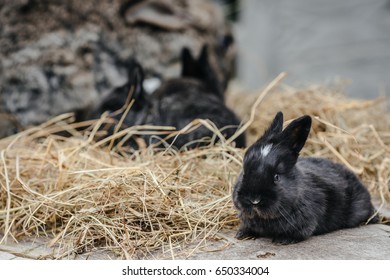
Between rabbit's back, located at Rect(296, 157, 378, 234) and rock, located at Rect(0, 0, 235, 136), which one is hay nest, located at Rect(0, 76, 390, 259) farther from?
rock, located at Rect(0, 0, 235, 136)

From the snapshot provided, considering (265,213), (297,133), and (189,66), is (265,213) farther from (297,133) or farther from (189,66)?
(189,66)

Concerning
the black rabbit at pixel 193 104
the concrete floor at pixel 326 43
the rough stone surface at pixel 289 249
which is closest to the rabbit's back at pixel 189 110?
the black rabbit at pixel 193 104

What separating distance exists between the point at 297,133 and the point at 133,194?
1.07 meters

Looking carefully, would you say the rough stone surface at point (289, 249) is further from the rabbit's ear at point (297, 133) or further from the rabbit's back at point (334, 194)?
the rabbit's ear at point (297, 133)

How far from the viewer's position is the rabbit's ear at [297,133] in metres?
2.88

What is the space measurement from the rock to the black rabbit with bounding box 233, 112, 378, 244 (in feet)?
10.4

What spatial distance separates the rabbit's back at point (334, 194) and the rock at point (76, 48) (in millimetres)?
3163

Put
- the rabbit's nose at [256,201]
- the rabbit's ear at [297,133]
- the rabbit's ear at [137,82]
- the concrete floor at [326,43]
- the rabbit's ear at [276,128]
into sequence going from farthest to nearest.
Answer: the concrete floor at [326,43], the rabbit's ear at [137,82], the rabbit's ear at [276,128], the rabbit's ear at [297,133], the rabbit's nose at [256,201]

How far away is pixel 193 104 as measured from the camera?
15.6ft

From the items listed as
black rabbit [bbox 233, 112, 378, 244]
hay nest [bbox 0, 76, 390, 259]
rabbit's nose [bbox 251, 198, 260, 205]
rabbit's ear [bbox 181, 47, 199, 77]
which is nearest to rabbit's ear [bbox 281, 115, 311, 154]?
black rabbit [bbox 233, 112, 378, 244]

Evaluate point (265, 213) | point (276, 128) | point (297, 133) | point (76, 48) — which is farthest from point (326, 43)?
point (265, 213)

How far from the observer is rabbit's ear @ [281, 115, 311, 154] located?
288 centimetres

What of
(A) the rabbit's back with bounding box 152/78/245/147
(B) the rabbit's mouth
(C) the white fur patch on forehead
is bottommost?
(A) the rabbit's back with bounding box 152/78/245/147

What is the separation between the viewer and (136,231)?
10.1 feet
